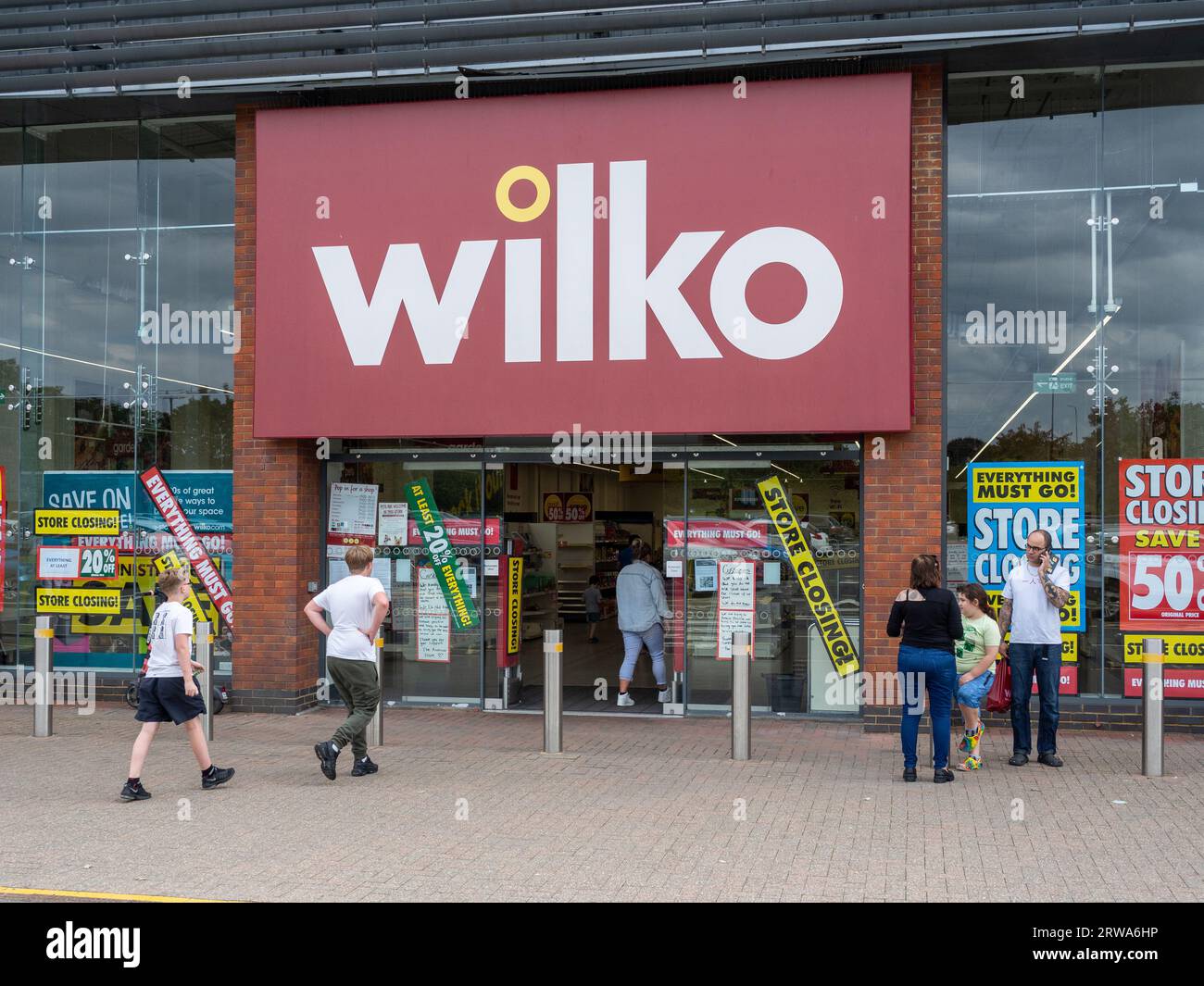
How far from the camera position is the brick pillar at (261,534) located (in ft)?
40.0

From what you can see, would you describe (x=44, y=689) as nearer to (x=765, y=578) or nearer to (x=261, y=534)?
(x=261, y=534)

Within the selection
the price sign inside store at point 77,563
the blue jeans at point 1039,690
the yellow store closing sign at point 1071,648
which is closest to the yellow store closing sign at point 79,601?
the price sign inside store at point 77,563

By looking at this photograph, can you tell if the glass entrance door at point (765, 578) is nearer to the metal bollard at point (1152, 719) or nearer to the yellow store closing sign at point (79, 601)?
the metal bollard at point (1152, 719)

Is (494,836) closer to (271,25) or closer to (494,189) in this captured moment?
(494,189)

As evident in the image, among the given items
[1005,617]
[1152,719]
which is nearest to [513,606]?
[1005,617]

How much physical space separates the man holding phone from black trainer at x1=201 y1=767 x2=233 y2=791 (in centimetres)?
626

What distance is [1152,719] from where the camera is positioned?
9.12 metres

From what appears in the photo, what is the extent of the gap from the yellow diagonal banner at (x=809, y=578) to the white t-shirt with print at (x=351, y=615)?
4484 millimetres

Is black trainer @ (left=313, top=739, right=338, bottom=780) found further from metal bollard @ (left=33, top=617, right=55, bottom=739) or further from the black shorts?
metal bollard @ (left=33, top=617, right=55, bottom=739)

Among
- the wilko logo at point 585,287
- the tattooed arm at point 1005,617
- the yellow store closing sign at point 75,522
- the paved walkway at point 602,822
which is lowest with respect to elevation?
the paved walkway at point 602,822

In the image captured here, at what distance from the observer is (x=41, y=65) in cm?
1191

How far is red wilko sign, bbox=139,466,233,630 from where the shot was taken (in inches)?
501

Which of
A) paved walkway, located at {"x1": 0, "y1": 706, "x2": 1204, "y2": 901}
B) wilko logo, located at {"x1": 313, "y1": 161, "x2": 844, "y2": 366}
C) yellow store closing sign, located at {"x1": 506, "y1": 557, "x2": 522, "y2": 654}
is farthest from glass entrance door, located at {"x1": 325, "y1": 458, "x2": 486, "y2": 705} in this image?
paved walkway, located at {"x1": 0, "y1": 706, "x2": 1204, "y2": 901}

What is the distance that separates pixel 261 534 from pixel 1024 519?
7.69m
